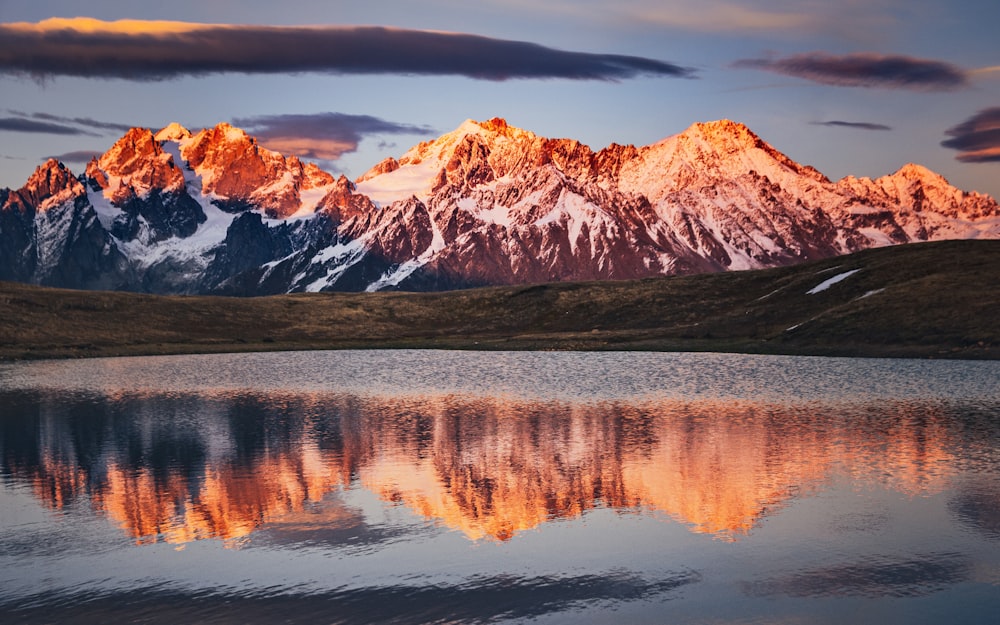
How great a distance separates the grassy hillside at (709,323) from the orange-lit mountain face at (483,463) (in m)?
61.2

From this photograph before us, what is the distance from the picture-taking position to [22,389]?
89188mm

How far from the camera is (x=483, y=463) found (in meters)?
45.0

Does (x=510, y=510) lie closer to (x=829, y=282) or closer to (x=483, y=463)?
(x=483, y=463)

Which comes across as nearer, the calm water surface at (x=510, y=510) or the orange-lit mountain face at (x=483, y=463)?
the calm water surface at (x=510, y=510)

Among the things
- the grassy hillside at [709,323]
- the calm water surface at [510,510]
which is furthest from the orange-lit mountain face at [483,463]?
the grassy hillside at [709,323]

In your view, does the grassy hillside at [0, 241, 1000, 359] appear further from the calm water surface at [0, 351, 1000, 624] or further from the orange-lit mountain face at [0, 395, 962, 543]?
the orange-lit mountain face at [0, 395, 962, 543]

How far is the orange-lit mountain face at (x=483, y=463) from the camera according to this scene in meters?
35.3

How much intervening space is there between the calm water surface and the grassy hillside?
50.6 m

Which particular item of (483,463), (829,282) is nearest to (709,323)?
(829,282)

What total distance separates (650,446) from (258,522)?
2062cm

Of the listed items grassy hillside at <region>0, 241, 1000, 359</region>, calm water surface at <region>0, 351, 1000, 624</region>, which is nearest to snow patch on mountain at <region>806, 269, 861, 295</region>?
grassy hillside at <region>0, 241, 1000, 359</region>

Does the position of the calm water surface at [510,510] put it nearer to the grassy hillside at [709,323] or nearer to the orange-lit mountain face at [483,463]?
the orange-lit mountain face at [483,463]

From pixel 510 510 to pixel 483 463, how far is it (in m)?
9.72

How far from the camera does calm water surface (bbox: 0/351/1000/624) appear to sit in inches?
998
